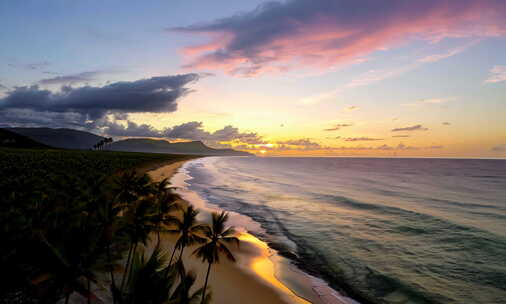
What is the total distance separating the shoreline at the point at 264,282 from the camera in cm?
1845

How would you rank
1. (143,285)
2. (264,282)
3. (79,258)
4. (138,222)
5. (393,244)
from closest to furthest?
(143,285) → (79,258) → (138,222) → (264,282) → (393,244)

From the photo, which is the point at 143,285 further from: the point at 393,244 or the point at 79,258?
the point at 393,244

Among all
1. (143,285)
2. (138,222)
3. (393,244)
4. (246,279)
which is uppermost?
(143,285)

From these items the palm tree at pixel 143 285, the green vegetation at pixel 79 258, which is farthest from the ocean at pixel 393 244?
the palm tree at pixel 143 285

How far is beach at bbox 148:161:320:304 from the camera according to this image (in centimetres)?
1831

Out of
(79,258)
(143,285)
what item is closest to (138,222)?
(79,258)

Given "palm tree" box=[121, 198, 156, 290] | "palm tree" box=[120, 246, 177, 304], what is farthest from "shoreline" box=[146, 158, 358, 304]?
"palm tree" box=[120, 246, 177, 304]

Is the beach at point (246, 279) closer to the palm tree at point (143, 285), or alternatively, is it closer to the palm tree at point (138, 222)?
the palm tree at point (138, 222)

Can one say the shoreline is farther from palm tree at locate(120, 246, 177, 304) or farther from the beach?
palm tree at locate(120, 246, 177, 304)

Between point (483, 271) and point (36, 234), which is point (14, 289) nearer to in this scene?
point (36, 234)

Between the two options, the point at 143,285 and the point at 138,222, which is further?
the point at 138,222

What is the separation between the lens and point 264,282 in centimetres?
2061

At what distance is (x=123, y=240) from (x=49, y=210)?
245 inches

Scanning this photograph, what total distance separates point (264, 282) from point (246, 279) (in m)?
1.40
